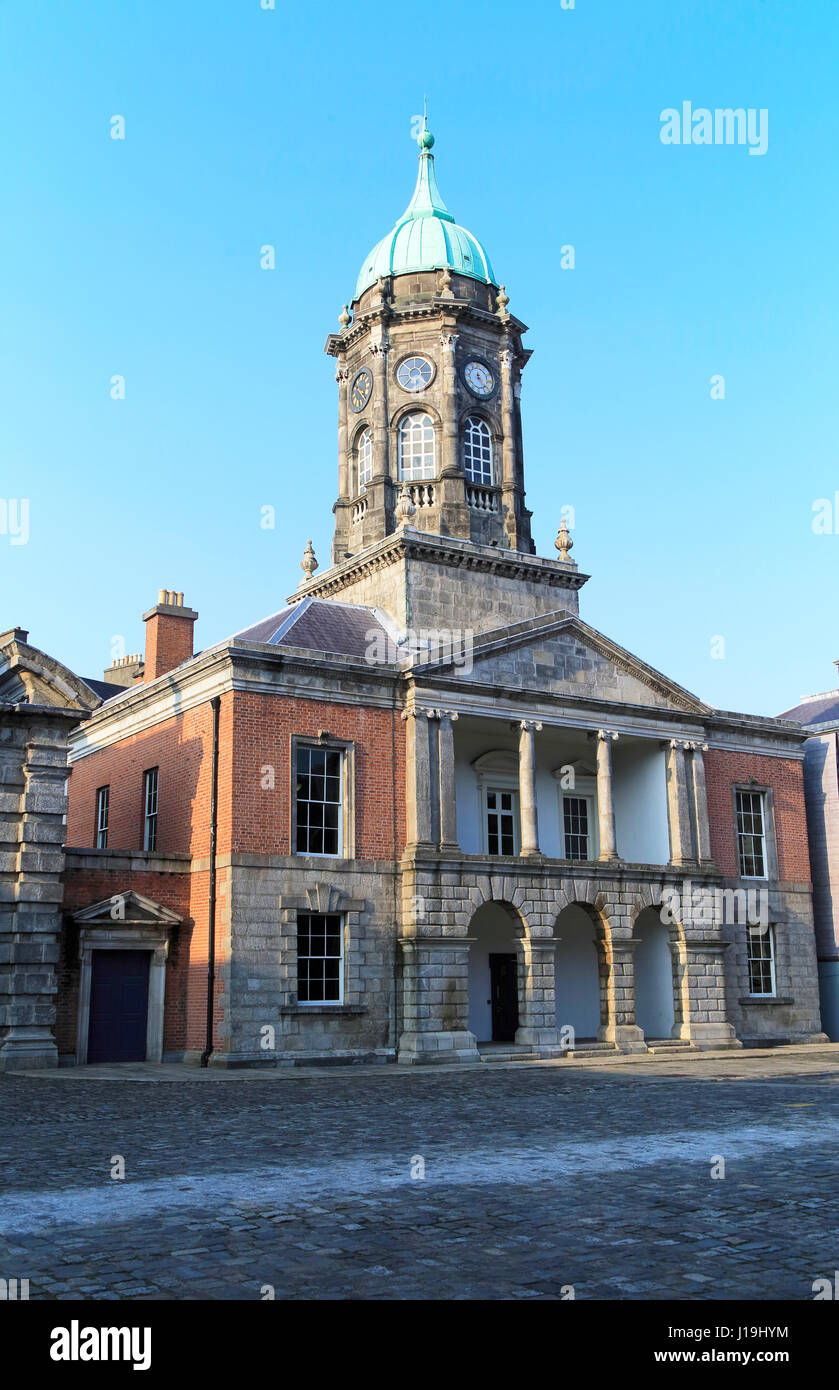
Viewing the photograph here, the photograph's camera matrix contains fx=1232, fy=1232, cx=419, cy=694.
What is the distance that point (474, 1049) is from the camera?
26.2 m

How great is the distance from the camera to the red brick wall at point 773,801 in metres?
33.1

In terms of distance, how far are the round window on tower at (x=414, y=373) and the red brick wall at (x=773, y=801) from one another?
13.1 m

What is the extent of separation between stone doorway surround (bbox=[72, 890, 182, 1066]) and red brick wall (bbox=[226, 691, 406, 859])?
253 centimetres

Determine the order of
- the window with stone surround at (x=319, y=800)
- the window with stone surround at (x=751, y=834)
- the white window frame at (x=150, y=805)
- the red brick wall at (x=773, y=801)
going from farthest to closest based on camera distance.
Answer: the window with stone surround at (x=751, y=834)
the red brick wall at (x=773, y=801)
the white window frame at (x=150, y=805)
the window with stone surround at (x=319, y=800)

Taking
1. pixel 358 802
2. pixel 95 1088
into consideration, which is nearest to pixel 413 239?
pixel 358 802

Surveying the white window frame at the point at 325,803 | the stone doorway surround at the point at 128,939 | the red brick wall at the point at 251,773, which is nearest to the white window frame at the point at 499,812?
the red brick wall at the point at 251,773

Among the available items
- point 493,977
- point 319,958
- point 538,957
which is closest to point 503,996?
point 493,977

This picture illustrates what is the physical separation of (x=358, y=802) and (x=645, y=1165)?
52.9 ft

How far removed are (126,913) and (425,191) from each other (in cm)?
2491

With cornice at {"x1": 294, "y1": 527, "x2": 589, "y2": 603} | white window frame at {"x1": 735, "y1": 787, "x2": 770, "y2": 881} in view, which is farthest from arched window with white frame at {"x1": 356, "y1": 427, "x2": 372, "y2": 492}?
white window frame at {"x1": 735, "y1": 787, "x2": 770, "y2": 881}

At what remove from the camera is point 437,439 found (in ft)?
114

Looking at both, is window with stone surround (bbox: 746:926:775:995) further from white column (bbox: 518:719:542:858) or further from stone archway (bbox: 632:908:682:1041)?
white column (bbox: 518:719:542:858)

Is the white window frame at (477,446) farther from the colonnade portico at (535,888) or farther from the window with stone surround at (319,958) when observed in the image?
the window with stone surround at (319,958)
